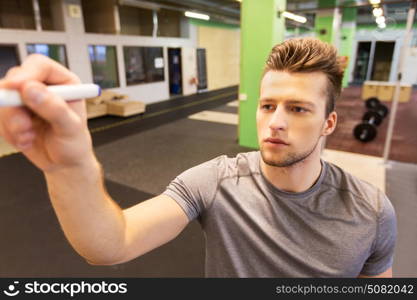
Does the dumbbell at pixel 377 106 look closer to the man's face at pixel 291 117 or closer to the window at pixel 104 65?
the man's face at pixel 291 117

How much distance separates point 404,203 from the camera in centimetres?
305

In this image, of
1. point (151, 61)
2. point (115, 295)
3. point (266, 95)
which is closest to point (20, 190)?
point (115, 295)

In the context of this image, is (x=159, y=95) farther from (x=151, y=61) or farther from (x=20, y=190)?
(x=20, y=190)

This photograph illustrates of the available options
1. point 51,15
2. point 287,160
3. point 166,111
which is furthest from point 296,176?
point 51,15

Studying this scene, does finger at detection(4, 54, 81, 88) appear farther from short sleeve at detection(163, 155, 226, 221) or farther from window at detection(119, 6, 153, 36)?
window at detection(119, 6, 153, 36)

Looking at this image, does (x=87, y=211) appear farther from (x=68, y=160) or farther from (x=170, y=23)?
(x=170, y=23)

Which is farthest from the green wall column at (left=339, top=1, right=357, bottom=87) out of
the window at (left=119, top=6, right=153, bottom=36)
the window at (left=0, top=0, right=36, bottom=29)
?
the window at (left=0, top=0, right=36, bottom=29)

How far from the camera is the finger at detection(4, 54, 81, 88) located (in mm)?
462

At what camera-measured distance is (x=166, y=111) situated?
8.13m

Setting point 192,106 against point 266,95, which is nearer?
point 266,95

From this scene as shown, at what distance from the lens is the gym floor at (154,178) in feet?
7.39

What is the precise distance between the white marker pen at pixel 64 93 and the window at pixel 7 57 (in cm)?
656

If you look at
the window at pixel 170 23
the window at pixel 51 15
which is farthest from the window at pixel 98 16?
the window at pixel 170 23

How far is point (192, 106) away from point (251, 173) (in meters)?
7.95
